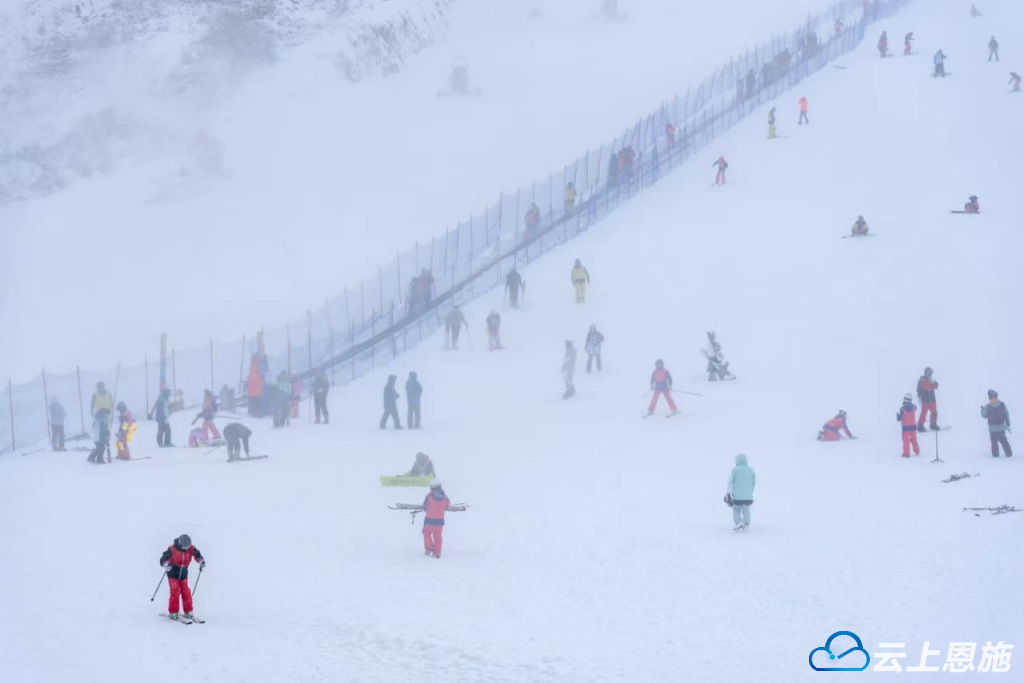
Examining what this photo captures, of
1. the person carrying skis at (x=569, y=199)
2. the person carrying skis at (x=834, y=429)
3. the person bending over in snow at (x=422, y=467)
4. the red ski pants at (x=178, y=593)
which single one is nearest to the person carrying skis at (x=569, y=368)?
the person carrying skis at (x=834, y=429)

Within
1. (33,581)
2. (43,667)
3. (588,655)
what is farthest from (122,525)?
(588,655)

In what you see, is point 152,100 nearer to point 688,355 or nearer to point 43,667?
point 688,355

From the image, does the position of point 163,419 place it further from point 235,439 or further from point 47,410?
point 47,410

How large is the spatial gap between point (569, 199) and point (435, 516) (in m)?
24.8

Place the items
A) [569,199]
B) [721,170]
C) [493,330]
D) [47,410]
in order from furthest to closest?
[721,170], [569,199], [493,330], [47,410]

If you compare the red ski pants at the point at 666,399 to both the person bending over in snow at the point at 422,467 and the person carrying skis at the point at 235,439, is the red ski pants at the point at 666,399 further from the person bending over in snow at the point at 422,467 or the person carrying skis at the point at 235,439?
the person carrying skis at the point at 235,439

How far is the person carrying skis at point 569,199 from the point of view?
4153 cm

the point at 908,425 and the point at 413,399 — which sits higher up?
the point at 413,399

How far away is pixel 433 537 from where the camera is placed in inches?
711

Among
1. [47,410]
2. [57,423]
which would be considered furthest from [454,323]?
[57,423]

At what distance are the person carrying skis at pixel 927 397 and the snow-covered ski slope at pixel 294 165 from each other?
2232cm

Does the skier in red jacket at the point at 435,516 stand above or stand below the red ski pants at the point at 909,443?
below

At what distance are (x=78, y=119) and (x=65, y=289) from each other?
12117 mm

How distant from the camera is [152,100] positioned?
5922 cm
